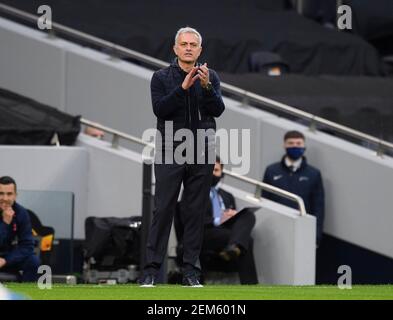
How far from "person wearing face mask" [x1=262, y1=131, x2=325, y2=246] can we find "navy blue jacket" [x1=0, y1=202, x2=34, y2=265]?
3417 mm

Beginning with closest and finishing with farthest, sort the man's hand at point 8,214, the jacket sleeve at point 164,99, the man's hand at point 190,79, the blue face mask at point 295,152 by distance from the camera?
the man's hand at point 190,79 → the jacket sleeve at point 164,99 → the man's hand at point 8,214 → the blue face mask at point 295,152

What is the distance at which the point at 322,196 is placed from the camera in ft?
57.4

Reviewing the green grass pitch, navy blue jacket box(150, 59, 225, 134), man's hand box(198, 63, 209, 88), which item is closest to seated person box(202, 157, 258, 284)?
the green grass pitch

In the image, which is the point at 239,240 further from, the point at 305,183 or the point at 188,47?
the point at 188,47

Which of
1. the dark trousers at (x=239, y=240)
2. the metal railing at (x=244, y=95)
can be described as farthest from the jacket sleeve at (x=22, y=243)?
the metal railing at (x=244, y=95)

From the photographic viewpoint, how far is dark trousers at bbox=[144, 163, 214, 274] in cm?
1217

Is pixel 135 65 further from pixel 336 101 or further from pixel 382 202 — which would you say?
pixel 382 202

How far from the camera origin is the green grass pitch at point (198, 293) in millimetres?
11247

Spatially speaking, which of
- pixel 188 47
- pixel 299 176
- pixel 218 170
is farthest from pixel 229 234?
pixel 188 47

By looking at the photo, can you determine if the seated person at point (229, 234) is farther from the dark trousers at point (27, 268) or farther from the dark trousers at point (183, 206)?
the dark trousers at point (183, 206)

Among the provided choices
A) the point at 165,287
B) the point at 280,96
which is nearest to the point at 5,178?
the point at 165,287

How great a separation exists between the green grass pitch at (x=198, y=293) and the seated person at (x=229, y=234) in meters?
3.31

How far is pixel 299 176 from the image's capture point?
17453mm
